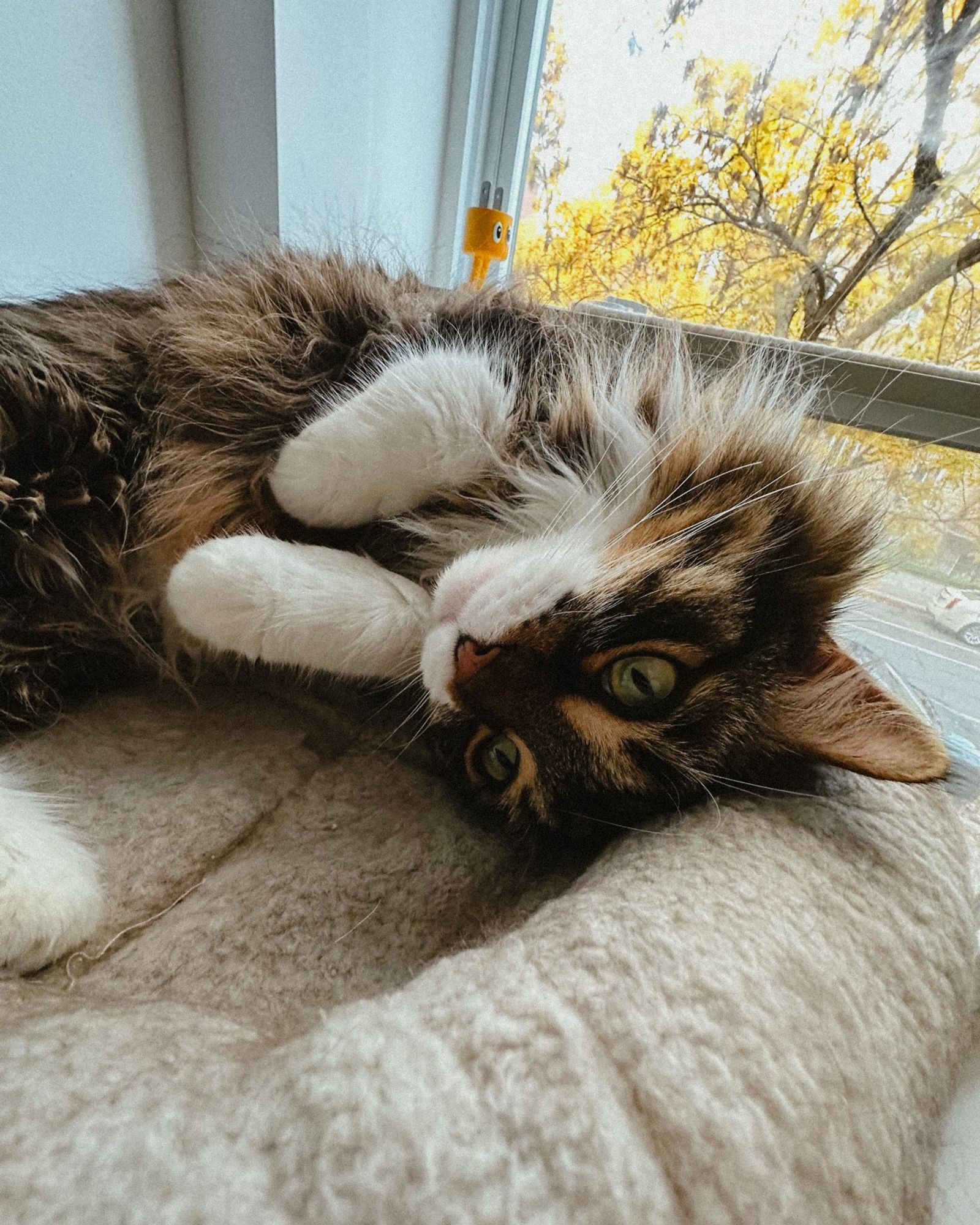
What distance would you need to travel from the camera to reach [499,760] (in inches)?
36.3

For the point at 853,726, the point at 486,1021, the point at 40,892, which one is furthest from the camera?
the point at 853,726

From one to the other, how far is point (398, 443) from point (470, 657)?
329 millimetres

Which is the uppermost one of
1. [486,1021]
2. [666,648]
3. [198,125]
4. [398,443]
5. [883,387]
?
[198,125]

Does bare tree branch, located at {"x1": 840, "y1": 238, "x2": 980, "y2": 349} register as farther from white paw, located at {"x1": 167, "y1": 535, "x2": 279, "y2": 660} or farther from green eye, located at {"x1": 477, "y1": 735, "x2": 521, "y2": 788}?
white paw, located at {"x1": 167, "y1": 535, "x2": 279, "y2": 660}

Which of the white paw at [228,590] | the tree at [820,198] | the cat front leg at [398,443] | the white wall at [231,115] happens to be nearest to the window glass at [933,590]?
the tree at [820,198]

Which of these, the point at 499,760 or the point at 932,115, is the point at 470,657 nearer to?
the point at 499,760

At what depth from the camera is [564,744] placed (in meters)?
0.84

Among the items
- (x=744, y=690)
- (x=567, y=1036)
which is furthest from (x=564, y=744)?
(x=567, y=1036)

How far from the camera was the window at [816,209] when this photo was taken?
1353 millimetres

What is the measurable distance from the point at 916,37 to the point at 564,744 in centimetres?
166

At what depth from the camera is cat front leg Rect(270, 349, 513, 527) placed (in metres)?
0.94

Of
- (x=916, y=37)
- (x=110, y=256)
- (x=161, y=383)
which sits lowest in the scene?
(x=161, y=383)

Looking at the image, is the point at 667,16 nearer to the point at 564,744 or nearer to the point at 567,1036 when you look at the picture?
the point at 564,744

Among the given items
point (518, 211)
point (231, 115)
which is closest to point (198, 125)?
point (231, 115)
